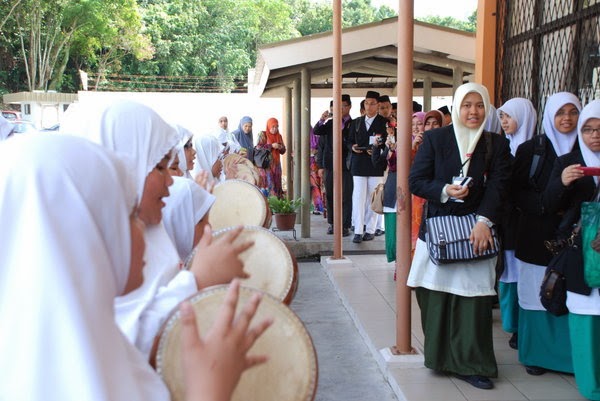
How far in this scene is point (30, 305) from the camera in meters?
1.07

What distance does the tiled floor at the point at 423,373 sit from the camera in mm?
3867

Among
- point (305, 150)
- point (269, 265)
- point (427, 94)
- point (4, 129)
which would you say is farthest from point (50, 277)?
point (427, 94)

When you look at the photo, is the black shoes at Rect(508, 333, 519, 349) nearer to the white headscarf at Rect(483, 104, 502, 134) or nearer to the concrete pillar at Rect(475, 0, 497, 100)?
the white headscarf at Rect(483, 104, 502, 134)

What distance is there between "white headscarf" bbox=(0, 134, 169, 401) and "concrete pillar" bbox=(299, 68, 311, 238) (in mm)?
8311

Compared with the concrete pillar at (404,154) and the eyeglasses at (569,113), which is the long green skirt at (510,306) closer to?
the concrete pillar at (404,154)

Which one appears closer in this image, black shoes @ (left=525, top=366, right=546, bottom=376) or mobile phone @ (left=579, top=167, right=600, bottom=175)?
mobile phone @ (left=579, top=167, right=600, bottom=175)

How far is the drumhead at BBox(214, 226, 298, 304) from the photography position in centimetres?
248

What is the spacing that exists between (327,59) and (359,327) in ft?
15.9

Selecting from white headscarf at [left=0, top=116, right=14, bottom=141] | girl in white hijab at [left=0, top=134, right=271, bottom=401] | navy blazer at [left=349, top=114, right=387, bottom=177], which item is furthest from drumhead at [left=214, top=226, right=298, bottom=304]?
navy blazer at [left=349, top=114, right=387, bottom=177]

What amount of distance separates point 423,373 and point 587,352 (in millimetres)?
1008

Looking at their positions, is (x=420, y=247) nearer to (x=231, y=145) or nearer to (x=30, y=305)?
(x=30, y=305)

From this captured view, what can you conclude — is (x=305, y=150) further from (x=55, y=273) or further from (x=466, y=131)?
(x=55, y=273)

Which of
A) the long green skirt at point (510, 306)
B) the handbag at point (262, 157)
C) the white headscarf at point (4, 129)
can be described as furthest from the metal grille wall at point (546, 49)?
the handbag at point (262, 157)

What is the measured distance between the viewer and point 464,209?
3867mm
